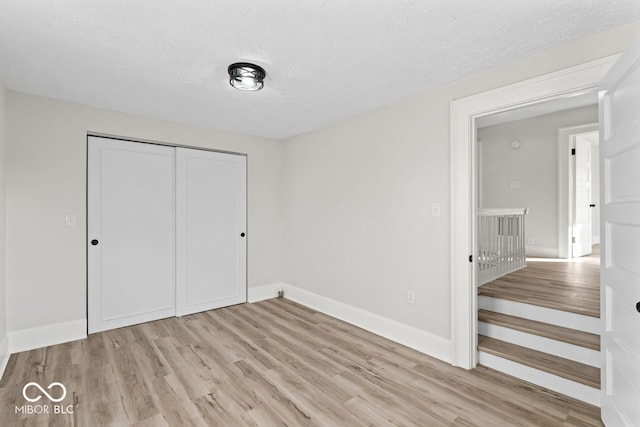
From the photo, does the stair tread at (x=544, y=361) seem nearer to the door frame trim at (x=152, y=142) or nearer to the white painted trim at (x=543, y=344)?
the white painted trim at (x=543, y=344)

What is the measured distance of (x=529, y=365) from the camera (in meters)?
2.24

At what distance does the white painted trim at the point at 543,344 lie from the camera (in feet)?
7.18

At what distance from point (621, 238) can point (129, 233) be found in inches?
164

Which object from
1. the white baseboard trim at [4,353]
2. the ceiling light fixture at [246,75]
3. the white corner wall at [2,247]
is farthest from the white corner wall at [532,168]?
the white baseboard trim at [4,353]

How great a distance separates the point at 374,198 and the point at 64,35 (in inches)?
108

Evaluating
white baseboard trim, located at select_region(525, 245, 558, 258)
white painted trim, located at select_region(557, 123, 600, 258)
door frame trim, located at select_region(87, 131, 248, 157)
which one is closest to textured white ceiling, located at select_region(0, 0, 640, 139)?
door frame trim, located at select_region(87, 131, 248, 157)

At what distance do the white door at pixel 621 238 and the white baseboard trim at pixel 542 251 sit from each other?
3.50 meters

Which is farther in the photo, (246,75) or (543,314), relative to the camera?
(543,314)

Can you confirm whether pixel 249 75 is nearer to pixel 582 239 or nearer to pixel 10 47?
pixel 10 47

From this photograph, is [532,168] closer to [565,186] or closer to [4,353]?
[565,186]

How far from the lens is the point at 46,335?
2.90m

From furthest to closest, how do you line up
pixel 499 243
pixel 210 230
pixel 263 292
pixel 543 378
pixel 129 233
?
pixel 263 292 → pixel 210 230 → pixel 499 243 → pixel 129 233 → pixel 543 378

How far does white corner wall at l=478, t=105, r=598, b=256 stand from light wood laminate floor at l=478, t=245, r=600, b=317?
673mm

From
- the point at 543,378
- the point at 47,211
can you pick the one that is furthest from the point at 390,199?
the point at 47,211
